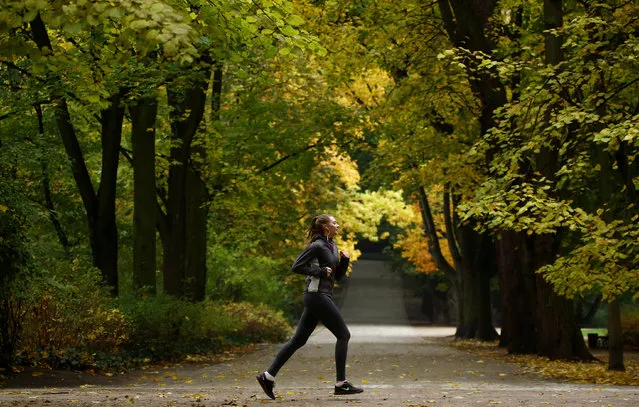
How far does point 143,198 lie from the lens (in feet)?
65.2

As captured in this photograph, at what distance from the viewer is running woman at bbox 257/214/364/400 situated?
9.93 m

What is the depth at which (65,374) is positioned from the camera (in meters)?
13.9

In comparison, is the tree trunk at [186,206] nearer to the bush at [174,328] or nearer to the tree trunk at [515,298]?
the bush at [174,328]

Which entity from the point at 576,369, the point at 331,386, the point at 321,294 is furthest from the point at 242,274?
the point at 321,294

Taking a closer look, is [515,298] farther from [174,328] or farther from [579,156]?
[579,156]

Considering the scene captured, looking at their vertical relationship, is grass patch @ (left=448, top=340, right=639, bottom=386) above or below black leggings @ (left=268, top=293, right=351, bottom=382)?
below

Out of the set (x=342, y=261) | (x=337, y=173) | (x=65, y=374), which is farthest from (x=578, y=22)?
(x=337, y=173)

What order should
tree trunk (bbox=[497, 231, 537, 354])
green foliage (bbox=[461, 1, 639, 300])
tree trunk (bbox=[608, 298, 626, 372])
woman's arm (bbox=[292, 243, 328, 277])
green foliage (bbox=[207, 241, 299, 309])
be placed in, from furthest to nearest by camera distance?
green foliage (bbox=[207, 241, 299, 309]), tree trunk (bbox=[497, 231, 537, 354]), tree trunk (bbox=[608, 298, 626, 372]), green foliage (bbox=[461, 1, 639, 300]), woman's arm (bbox=[292, 243, 328, 277])

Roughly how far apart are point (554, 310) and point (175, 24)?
1450 cm

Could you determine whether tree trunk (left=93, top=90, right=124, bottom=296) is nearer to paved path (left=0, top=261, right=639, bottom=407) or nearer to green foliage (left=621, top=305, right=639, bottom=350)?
paved path (left=0, top=261, right=639, bottom=407)

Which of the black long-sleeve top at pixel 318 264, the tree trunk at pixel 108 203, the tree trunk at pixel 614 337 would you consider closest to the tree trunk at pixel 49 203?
the tree trunk at pixel 108 203

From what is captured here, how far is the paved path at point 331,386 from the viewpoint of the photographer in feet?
30.6

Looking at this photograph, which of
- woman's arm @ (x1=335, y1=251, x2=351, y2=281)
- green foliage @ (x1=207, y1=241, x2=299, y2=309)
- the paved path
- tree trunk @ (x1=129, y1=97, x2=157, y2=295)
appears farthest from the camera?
green foliage @ (x1=207, y1=241, x2=299, y2=309)

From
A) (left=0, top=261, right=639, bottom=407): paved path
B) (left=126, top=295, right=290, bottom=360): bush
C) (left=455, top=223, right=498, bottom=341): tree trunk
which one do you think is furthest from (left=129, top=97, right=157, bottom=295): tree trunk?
(left=455, top=223, right=498, bottom=341): tree trunk
